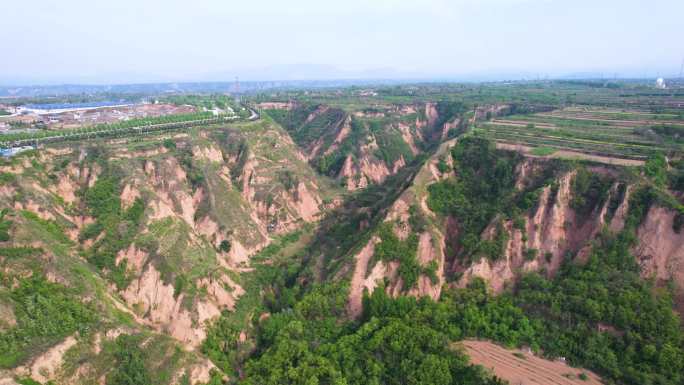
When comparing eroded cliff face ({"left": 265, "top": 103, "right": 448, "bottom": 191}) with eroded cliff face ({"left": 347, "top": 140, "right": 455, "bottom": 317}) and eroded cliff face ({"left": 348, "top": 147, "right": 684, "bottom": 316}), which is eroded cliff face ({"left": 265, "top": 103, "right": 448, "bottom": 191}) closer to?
eroded cliff face ({"left": 347, "top": 140, "right": 455, "bottom": 317})

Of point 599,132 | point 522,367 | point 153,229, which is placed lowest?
point 522,367

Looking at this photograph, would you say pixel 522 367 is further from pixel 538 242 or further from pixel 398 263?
pixel 538 242

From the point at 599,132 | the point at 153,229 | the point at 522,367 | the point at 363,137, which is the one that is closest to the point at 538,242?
the point at 522,367

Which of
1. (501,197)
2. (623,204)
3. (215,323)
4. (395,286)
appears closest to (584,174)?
(623,204)

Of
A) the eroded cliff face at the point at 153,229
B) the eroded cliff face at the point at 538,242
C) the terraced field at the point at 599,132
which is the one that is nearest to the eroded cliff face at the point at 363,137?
the eroded cliff face at the point at 153,229

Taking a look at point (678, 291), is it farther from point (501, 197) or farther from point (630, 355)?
point (501, 197)

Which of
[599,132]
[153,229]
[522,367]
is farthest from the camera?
[599,132]
